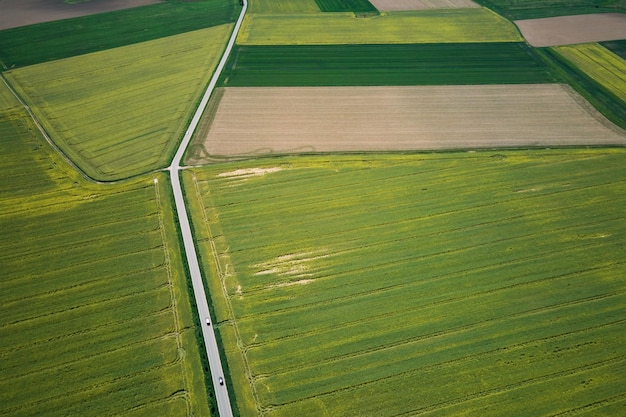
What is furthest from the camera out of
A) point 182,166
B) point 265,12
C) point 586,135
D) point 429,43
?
point 265,12

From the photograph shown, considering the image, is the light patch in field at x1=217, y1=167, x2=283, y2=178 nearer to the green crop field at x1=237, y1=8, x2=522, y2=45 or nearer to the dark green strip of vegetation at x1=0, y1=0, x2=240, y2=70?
the green crop field at x1=237, y1=8, x2=522, y2=45

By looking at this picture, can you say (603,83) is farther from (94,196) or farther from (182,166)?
(94,196)

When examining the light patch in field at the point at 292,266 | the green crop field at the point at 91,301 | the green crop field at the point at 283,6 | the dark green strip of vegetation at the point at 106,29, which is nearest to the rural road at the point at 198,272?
the green crop field at the point at 91,301

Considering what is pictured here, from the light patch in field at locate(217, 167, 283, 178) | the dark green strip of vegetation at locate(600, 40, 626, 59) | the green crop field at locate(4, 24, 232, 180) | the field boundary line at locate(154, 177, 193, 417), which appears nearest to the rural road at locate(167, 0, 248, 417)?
the green crop field at locate(4, 24, 232, 180)

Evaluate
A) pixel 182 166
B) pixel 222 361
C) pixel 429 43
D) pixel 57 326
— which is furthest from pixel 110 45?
pixel 222 361

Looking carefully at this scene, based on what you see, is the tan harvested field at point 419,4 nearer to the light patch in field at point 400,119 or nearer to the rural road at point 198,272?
the light patch in field at point 400,119
